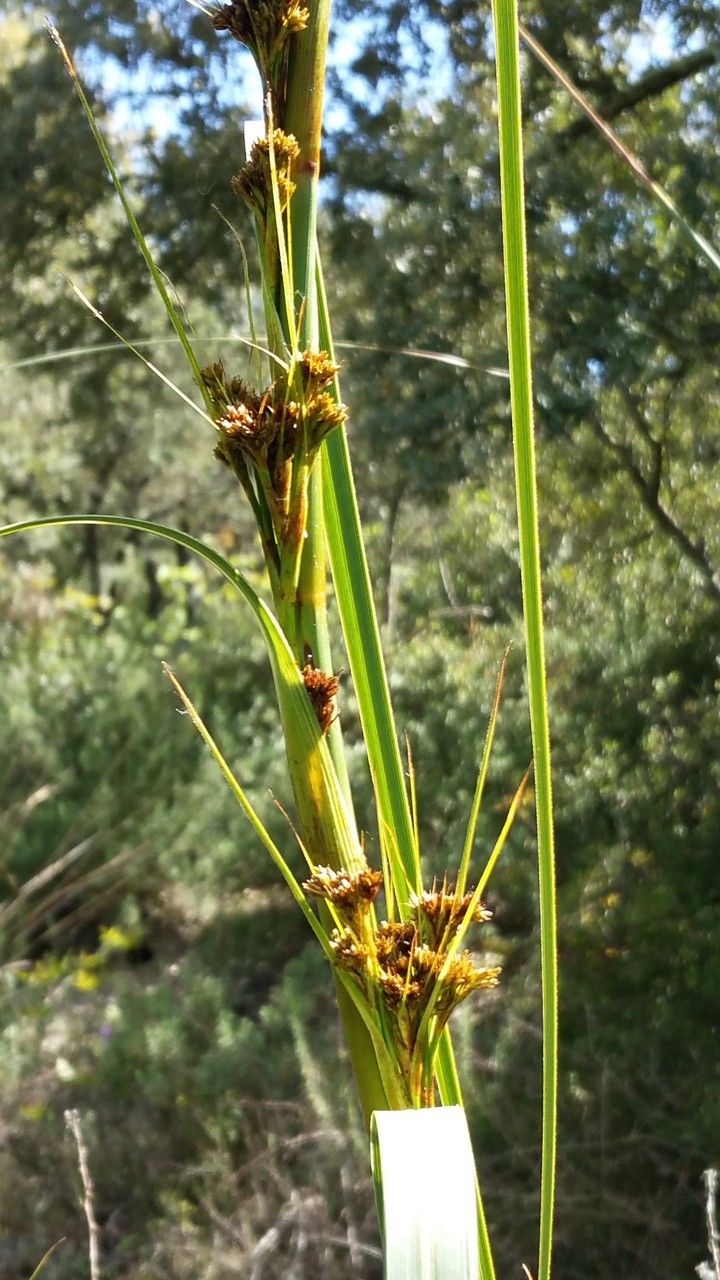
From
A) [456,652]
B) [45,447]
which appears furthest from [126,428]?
[456,652]

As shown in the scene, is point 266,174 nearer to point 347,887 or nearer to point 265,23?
point 265,23

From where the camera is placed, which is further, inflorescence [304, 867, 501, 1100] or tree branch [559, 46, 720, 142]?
tree branch [559, 46, 720, 142]

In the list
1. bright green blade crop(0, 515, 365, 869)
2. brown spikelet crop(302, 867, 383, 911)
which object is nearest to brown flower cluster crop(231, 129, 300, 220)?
bright green blade crop(0, 515, 365, 869)

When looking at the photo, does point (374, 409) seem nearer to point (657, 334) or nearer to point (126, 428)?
point (657, 334)

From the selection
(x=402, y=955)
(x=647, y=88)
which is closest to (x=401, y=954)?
(x=402, y=955)

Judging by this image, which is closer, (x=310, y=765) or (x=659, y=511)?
(x=310, y=765)

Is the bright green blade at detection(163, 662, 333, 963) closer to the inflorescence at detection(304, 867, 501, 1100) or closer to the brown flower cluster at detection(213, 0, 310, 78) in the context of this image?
the inflorescence at detection(304, 867, 501, 1100)

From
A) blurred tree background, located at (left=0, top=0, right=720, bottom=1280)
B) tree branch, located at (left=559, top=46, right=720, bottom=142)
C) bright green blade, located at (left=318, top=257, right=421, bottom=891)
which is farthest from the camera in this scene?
tree branch, located at (left=559, top=46, right=720, bottom=142)
